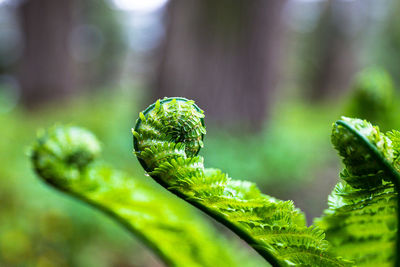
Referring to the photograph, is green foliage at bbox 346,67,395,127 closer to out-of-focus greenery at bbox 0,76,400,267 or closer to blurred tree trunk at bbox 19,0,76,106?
out-of-focus greenery at bbox 0,76,400,267

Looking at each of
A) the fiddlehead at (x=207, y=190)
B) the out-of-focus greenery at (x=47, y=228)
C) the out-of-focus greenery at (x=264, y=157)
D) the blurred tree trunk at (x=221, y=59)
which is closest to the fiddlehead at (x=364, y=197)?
the fiddlehead at (x=207, y=190)

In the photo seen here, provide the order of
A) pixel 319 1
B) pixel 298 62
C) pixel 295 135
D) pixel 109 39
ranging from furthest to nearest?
1. pixel 109 39
2. pixel 298 62
3. pixel 319 1
4. pixel 295 135

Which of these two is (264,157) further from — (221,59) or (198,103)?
(221,59)

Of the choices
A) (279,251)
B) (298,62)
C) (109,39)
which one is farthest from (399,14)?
(279,251)

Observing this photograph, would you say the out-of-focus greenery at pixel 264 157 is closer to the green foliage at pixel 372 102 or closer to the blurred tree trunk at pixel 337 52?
the green foliage at pixel 372 102

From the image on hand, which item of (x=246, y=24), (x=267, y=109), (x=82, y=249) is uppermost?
(x=246, y=24)

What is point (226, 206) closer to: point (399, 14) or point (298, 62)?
point (399, 14)
